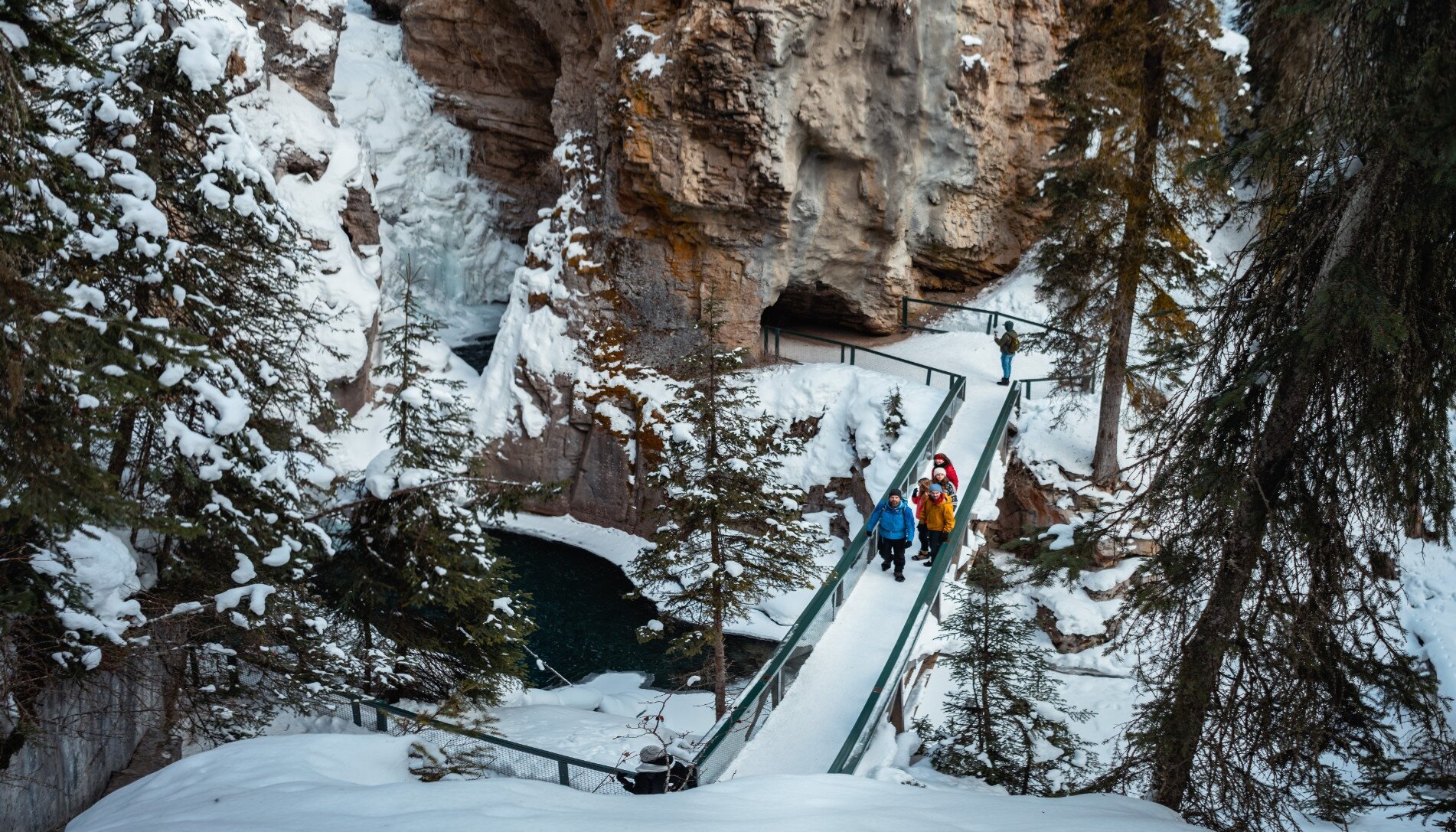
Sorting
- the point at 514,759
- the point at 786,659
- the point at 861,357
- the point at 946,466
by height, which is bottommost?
the point at 514,759

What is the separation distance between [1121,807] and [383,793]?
16.2ft

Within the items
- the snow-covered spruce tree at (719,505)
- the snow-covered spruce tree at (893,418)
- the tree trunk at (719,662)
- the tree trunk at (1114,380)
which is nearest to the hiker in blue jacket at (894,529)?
the snow-covered spruce tree at (719,505)

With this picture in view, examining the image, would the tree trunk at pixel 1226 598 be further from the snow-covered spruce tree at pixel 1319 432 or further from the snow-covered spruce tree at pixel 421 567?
the snow-covered spruce tree at pixel 421 567

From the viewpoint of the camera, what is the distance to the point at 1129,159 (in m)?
14.3

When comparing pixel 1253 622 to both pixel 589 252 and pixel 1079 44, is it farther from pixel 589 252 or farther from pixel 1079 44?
pixel 589 252

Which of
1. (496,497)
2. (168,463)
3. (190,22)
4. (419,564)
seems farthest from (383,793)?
(190,22)

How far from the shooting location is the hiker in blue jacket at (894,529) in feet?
39.0

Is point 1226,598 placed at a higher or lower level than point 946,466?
lower

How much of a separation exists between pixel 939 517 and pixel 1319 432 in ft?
22.0

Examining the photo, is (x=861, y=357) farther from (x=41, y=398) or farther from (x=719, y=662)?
(x=41, y=398)

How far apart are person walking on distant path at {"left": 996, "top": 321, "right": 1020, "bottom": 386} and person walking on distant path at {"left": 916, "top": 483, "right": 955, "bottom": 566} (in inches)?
293

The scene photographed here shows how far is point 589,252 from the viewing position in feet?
75.7

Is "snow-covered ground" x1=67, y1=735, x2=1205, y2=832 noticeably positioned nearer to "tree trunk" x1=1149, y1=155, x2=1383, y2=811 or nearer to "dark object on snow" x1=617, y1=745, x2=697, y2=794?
Answer: "tree trunk" x1=1149, y1=155, x2=1383, y2=811

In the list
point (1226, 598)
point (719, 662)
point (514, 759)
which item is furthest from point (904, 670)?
point (1226, 598)
